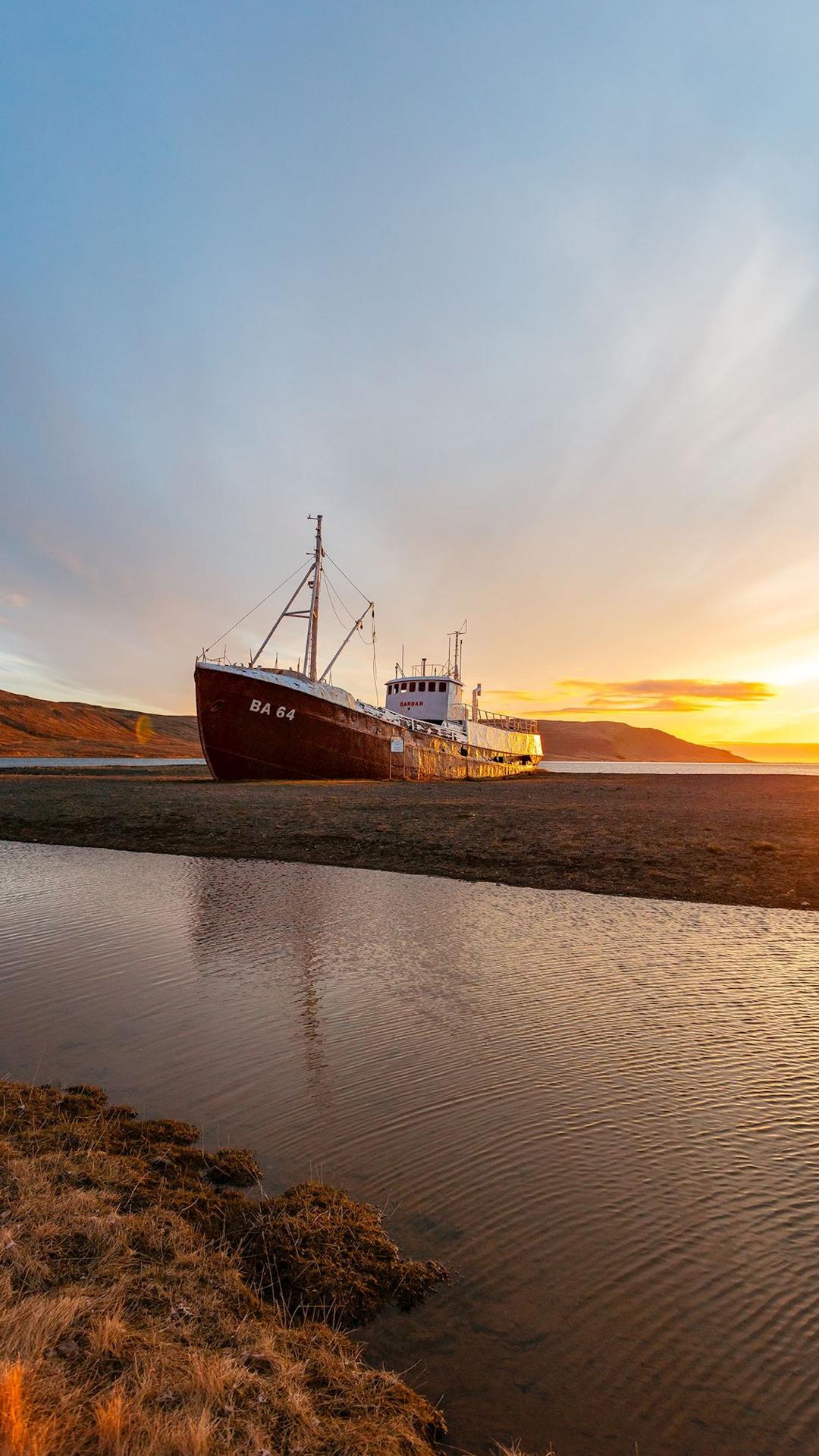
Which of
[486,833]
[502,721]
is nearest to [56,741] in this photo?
[502,721]

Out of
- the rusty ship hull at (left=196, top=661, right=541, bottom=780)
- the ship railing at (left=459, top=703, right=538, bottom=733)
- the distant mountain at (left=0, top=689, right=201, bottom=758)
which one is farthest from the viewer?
the distant mountain at (left=0, top=689, right=201, bottom=758)

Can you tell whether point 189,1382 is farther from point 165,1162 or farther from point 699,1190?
point 699,1190

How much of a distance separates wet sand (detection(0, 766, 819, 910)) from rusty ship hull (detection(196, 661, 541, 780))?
16.3ft

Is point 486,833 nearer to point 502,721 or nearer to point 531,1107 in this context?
point 531,1107

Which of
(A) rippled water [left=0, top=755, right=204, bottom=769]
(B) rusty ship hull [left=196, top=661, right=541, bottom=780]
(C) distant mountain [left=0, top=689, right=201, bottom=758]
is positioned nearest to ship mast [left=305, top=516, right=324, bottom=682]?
(B) rusty ship hull [left=196, top=661, right=541, bottom=780]

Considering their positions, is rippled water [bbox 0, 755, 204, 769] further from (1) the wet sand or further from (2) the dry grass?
(2) the dry grass

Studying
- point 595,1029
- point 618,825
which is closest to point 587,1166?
point 595,1029

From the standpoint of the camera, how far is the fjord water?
310 centimetres

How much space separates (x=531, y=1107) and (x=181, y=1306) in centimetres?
305

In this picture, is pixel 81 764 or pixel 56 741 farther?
pixel 56 741

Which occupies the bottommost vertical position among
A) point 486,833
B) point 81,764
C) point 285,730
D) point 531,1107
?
point 531,1107

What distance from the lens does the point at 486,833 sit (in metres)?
20.7

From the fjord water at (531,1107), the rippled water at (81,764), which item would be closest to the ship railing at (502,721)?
the rippled water at (81,764)

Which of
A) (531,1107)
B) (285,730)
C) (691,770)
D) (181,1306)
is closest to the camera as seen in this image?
(181,1306)
